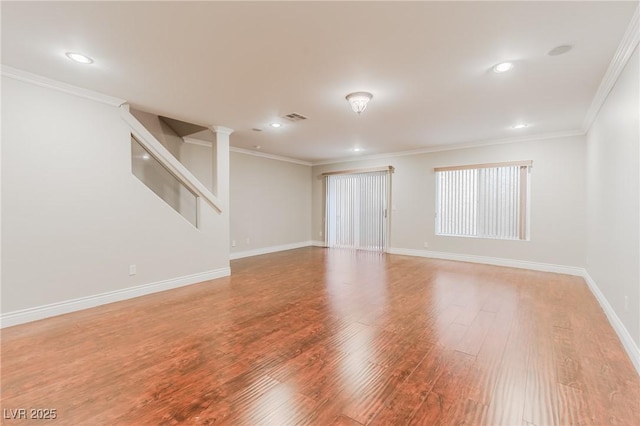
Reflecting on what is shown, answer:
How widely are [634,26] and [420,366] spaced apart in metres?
2.96

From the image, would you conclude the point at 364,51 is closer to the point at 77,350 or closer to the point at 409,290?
the point at 409,290

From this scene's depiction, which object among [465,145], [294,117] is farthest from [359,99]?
[465,145]

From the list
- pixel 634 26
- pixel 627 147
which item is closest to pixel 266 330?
pixel 627 147

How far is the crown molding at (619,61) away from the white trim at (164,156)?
16.1 ft

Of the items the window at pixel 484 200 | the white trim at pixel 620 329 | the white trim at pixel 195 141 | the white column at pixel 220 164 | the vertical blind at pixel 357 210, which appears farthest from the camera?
the vertical blind at pixel 357 210

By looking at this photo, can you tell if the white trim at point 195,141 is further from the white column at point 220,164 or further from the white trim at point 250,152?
the white column at point 220,164

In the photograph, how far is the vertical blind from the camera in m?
7.36

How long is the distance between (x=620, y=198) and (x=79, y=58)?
→ 516cm

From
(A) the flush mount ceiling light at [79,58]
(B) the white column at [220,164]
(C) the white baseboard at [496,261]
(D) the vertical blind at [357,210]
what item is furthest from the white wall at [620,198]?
(B) the white column at [220,164]

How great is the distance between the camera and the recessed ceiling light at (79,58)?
8.16 feet

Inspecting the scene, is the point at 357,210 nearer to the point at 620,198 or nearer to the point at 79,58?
the point at 620,198

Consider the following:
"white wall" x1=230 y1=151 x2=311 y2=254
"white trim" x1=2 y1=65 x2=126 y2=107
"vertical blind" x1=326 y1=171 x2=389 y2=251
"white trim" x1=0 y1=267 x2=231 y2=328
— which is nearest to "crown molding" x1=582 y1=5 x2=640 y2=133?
"vertical blind" x1=326 y1=171 x2=389 y2=251

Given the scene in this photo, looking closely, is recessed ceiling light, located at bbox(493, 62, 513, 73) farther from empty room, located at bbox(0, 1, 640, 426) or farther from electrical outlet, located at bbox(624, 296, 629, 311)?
electrical outlet, located at bbox(624, 296, 629, 311)

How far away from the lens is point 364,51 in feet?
7.97
